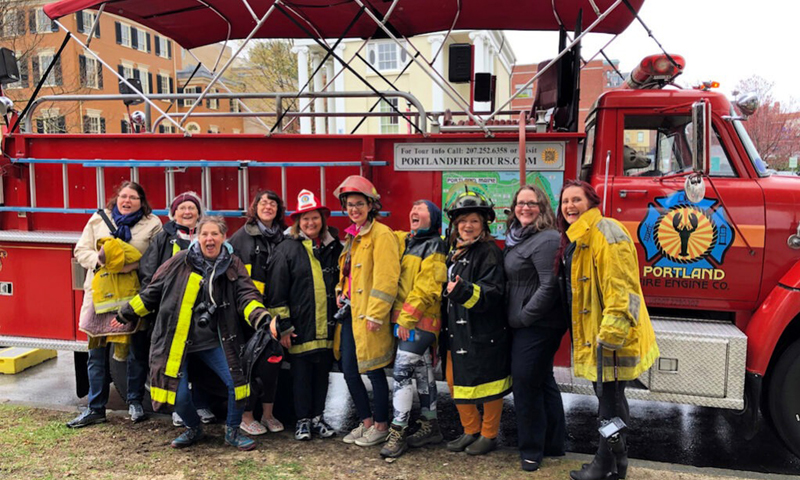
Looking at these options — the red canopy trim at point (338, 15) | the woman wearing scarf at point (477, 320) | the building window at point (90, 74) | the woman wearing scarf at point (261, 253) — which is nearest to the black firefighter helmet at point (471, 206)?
the woman wearing scarf at point (477, 320)

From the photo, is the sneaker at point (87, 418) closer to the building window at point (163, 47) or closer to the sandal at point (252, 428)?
the sandal at point (252, 428)

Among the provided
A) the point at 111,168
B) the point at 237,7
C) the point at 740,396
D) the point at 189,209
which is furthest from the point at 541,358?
the point at 237,7

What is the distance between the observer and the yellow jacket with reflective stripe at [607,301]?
3.35 m

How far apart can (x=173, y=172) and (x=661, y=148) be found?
12.8 ft

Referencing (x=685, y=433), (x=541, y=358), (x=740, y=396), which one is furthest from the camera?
(x=685, y=433)

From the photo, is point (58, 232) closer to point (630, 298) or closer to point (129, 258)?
point (129, 258)

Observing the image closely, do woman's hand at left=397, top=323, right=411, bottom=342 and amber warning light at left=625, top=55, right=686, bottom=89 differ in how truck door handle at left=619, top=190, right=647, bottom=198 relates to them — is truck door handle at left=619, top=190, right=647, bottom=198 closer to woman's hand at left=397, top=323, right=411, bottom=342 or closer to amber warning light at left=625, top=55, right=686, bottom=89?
amber warning light at left=625, top=55, right=686, bottom=89

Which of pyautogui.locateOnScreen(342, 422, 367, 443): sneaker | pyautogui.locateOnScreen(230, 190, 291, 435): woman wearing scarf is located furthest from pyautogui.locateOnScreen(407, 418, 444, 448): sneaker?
pyautogui.locateOnScreen(230, 190, 291, 435): woman wearing scarf

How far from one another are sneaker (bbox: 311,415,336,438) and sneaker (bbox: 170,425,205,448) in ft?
2.66

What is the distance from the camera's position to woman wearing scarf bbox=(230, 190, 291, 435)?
4328 millimetres

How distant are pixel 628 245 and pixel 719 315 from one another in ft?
4.71

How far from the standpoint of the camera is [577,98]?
485cm

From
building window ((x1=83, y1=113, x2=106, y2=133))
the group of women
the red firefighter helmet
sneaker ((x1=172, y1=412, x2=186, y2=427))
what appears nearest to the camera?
the group of women

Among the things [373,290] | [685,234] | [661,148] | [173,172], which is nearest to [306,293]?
[373,290]
